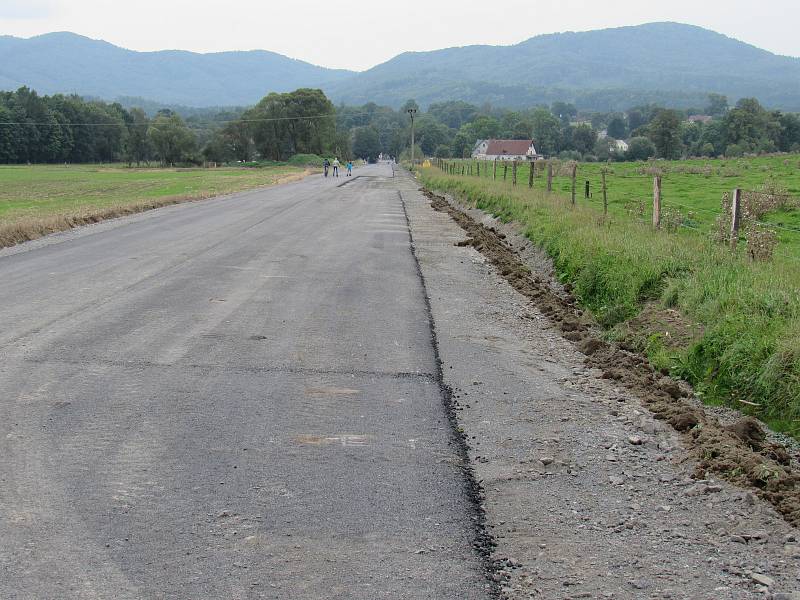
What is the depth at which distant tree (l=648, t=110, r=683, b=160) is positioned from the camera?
108062 mm

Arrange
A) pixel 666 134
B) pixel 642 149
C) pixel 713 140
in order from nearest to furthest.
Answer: pixel 666 134
pixel 642 149
pixel 713 140

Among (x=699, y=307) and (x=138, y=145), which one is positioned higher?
(x=138, y=145)

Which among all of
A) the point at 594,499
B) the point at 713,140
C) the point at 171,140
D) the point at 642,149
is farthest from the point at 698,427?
the point at 171,140

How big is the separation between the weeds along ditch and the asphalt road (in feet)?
8.71

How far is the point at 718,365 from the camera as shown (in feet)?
27.5

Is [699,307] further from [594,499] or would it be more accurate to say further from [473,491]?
[473,491]

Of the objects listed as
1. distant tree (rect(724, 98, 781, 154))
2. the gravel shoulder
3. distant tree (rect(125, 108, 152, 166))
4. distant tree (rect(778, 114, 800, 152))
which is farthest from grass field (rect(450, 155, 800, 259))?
distant tree (rect(125, 108, 152, 166))

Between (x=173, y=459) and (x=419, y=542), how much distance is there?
6.76ft

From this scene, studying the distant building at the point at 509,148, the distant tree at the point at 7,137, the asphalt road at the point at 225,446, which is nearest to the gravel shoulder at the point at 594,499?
the asphalt road at the point at 225,446

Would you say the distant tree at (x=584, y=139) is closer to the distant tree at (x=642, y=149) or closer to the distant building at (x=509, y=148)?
the distant building at (x=509, y=148)

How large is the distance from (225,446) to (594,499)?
2672 millimetres

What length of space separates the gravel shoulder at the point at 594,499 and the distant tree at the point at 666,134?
106008mm

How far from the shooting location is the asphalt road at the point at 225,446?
437 cm

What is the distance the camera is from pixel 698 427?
6.75 meters
